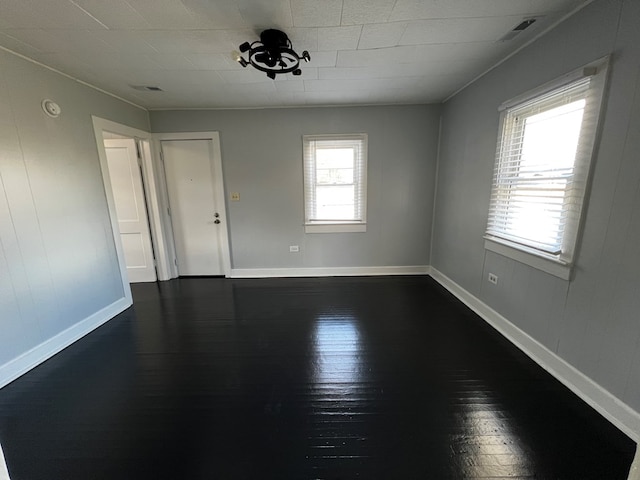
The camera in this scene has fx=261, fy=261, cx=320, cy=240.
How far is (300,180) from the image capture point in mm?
3896

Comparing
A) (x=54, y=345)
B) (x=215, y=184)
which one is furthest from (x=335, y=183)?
(x=54, y=345)

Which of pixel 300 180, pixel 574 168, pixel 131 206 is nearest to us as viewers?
pixel 574 168

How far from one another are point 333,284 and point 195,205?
7.92 ft

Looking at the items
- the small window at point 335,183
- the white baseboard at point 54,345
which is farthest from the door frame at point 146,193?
the small window at point 335,183

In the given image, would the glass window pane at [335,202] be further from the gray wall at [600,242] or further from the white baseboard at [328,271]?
the gray wall at [600,242]

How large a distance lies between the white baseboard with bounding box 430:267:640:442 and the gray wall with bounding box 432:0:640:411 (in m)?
0.05

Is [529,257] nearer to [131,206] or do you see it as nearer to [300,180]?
[300,180]

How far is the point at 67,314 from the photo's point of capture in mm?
2467

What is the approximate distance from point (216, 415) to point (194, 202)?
314 cm

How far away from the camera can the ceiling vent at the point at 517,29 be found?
183 centimetres

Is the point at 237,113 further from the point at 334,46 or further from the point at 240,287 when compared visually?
the point at 240,287

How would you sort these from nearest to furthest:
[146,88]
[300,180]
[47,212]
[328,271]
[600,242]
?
[600,242] < [47,212] < [146,88] < [300,180] < [328,271]

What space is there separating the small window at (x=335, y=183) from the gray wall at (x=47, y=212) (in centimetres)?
248

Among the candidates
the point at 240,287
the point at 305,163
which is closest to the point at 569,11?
the point at 305,163
